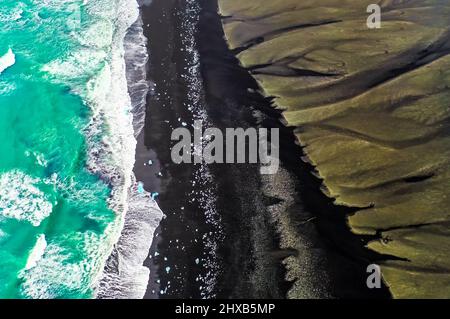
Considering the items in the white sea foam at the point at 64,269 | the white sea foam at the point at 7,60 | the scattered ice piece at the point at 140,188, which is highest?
the white sea foam at the point at 7,60

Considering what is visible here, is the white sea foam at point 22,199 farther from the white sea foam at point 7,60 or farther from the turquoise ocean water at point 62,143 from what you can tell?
the white sea foam at point 7,60

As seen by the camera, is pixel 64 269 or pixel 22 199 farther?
pixel 22 199

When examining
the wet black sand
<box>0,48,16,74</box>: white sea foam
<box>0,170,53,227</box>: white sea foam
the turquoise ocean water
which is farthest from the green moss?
<box>0,48,16,74</box>: white sea foam

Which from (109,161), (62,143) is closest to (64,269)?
(109,161)

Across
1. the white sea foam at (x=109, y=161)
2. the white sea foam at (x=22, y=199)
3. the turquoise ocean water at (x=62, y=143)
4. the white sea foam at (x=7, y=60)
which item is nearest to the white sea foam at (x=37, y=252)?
the turquoise ocean water at (x=62, y=143)

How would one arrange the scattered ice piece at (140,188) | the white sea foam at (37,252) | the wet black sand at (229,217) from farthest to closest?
the scattered ice piece at (140,188) < the white sea foam at (37,252) < the wet black sand at (229,217)

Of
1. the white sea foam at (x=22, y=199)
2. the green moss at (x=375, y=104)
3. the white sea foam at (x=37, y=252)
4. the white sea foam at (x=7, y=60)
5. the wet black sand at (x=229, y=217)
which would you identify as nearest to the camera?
the wet black sand at (x=229, y=217)

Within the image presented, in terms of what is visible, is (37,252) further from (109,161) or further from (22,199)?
(109,161)
